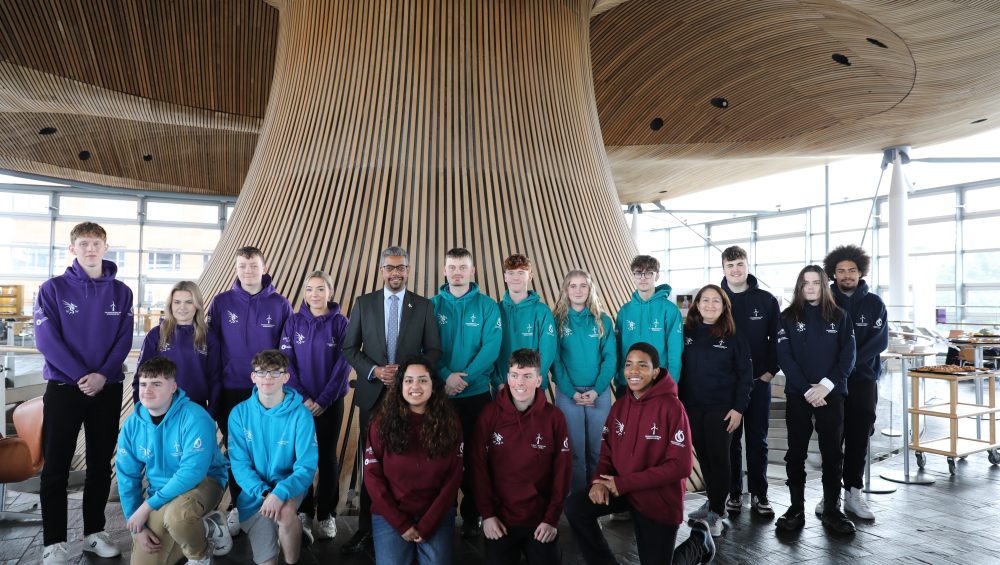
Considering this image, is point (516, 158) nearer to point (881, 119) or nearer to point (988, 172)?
point (881, 119)

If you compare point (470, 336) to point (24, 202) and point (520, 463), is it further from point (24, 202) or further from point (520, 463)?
point (24, 202)

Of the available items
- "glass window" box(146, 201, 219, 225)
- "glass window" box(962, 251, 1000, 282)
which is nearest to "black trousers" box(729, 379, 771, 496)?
"glass window" box(962, 251, 1000, 282)

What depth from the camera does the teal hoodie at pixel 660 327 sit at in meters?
3.90

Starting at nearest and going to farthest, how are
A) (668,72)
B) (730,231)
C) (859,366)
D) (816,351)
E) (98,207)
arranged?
(816,351) < (859,366) < (668,72) < (98,207) < (730,231)

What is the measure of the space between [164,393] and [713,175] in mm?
16909

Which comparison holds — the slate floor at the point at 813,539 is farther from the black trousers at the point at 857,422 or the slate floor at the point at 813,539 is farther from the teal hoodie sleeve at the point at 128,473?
the teal hoodie sleeve at the point at 128,473

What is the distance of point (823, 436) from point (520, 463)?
6.68 ft

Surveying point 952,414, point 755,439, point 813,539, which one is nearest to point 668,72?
point 952,414

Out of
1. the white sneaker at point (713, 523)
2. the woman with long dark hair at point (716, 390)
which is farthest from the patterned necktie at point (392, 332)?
the white sneaker at point (713, 523)

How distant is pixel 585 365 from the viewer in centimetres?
390

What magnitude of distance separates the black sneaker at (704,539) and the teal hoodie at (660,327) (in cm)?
81

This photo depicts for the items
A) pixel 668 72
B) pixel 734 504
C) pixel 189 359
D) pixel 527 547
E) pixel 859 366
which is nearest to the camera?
pixel 527 547

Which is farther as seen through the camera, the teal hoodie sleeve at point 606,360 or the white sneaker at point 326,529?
the teal hoodie sleeve at point 606,360

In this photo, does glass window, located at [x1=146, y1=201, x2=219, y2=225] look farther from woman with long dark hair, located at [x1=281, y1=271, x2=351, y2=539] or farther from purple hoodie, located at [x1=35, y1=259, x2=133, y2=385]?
woman with long dark hair, located at [x1=281, y1=271, x2=351, y2=539]
